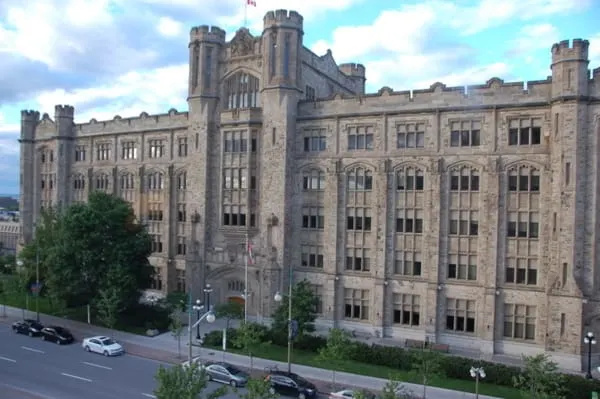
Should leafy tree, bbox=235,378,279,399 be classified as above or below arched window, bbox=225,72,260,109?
below

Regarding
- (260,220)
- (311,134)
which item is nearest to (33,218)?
(260,220)

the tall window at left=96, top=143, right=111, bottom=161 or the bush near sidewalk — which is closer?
the bush near sidewalk

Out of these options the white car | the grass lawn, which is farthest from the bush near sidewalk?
the white car

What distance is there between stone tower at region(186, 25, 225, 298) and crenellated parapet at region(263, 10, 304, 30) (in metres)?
6.58

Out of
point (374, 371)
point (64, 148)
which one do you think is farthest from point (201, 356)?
point (64, 148)

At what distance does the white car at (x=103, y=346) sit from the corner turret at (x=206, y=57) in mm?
24409

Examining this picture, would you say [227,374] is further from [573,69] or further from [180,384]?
[573,69]

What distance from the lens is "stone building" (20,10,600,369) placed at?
36.8 metres

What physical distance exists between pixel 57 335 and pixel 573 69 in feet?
143

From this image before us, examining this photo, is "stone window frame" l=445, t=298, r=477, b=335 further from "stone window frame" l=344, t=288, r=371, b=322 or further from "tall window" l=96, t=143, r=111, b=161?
"tall window" l=96, t=143, r=111, b=161

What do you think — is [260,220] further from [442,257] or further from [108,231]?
[442,257]

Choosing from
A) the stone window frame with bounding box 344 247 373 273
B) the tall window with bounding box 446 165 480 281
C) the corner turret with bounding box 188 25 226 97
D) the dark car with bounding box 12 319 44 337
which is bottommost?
the dark car with bounding box 12 319 44 337

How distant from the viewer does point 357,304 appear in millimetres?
45312

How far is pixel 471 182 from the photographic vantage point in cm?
4112
